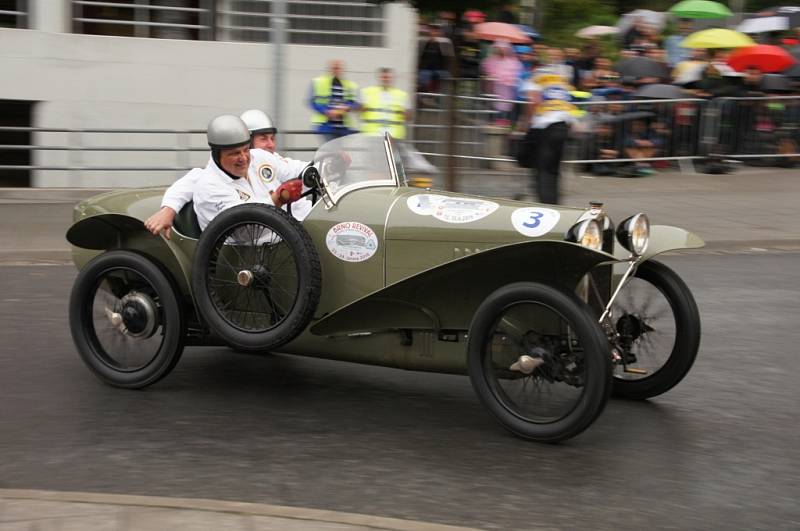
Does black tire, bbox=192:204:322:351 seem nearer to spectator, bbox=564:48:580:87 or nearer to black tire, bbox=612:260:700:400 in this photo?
black tire, bbox=612:260:700:400

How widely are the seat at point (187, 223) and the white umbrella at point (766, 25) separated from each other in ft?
48.5

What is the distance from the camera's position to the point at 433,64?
16750mm

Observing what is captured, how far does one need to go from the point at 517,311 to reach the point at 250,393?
1.72m

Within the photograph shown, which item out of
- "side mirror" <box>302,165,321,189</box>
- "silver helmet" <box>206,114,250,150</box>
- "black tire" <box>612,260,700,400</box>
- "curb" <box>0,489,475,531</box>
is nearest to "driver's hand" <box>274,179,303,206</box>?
"side mirror" <box>302,165,321,189</box>

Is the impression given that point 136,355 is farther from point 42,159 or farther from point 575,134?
point 575,134

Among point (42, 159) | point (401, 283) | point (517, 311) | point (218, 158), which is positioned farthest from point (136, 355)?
point (42, 159)

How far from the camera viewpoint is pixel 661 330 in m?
5.88

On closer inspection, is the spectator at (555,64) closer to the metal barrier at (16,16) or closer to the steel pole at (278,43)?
the steel pole at (278,43)

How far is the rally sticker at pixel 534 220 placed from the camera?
17.9 feet

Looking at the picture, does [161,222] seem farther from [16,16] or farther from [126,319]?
[16,16]

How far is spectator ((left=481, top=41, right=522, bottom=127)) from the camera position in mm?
15867

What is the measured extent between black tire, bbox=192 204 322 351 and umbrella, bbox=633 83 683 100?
11.5 m

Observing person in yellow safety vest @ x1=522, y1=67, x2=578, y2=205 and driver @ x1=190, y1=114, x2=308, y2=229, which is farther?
person in yellow safety vest @ x1=522, y1=67, x2=578, y2=205

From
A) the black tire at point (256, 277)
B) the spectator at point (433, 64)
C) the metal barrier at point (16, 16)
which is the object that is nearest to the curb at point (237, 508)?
the black tire at point (256, 277)
